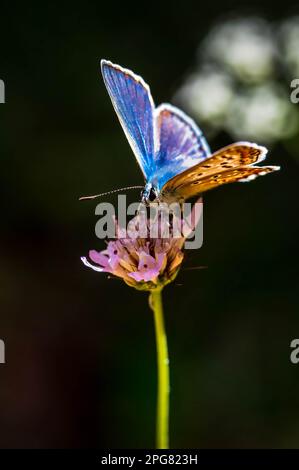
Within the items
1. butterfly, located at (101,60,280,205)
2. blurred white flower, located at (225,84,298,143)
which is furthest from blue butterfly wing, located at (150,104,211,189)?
blurred white flower, located at (225,84,298,143)

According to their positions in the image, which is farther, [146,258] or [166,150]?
[166,150]

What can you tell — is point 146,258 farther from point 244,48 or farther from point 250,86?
point 244,48

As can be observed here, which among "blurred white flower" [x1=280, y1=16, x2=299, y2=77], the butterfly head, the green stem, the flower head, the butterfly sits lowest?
the green stem

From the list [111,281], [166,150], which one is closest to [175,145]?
[166,150]

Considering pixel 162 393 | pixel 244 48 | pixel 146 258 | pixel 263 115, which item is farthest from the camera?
pixel 244 48

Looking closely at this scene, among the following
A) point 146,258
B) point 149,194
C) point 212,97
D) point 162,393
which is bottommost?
point 162,393

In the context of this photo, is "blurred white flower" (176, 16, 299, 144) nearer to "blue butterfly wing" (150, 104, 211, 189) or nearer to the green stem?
"blue butterfly wing" (150, 104, 211, 189)

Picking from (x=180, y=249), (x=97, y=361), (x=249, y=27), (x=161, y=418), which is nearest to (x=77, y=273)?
(x=97, y=361)
